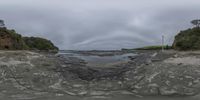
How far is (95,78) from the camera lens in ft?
81.4

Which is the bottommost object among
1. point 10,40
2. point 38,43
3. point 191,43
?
point 191,43

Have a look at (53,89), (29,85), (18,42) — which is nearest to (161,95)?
(53,89)

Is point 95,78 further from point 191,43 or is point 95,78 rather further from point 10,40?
point 10,40

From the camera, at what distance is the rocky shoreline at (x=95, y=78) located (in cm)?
2128

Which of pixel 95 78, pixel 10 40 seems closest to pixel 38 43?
pixel 10 40

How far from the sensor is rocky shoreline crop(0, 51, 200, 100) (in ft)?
69.8

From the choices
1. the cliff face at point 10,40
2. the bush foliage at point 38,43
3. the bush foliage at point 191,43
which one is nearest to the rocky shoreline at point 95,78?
the bush foliage at point 191,43

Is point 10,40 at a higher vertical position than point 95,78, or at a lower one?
higher

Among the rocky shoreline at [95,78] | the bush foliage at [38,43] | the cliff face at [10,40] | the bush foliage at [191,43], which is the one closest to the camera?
the rocky shoreline at [95,78]

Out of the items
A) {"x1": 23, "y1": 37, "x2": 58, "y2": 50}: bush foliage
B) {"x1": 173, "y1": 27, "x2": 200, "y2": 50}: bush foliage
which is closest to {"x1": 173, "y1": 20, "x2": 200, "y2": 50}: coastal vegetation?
{"x1": 173, "y1": 27, "x2": 200, "y2": 50}: bush foliage

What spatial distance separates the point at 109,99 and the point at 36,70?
7763mm

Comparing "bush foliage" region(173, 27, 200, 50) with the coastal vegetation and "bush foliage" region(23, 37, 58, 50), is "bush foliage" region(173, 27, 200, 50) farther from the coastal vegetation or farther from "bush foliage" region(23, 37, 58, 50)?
"bush foliage" region(23, 37, 58, 50)

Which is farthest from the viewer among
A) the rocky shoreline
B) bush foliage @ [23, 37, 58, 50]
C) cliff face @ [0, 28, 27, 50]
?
bush foliage @ [23, 37, 58, 50]

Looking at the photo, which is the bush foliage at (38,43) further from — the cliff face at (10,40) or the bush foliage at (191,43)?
the bush foliage at (191,43)
